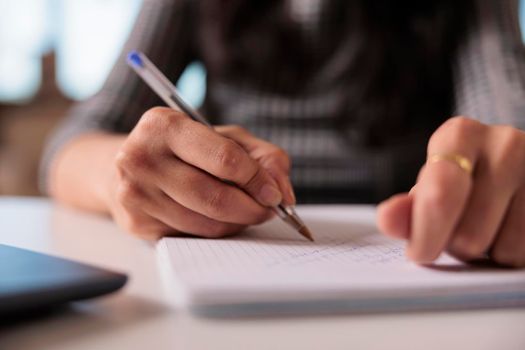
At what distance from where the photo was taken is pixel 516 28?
0.81 meters

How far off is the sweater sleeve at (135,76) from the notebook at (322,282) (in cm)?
41

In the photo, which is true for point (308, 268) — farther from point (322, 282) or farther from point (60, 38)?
point (60, 38)

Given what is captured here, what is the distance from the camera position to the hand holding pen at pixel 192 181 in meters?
0.36

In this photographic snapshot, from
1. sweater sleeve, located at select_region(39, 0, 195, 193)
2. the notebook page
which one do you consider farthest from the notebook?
sweater sleeve, located at select_region(39, 0, 195, 193)

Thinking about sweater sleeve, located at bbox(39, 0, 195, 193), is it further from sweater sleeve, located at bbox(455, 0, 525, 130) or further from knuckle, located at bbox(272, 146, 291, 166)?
sweater sleeve, located at bbox(455, 0, 525, 130)

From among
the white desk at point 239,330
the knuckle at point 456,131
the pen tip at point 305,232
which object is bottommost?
the pen tip at point 305,232

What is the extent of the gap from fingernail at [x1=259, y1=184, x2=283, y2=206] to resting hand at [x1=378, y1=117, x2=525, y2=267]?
0.38 ft

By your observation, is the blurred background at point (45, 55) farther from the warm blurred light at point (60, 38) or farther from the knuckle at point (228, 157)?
the knuckle at point (228, 157)

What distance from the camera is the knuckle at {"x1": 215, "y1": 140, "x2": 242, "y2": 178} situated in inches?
13.8

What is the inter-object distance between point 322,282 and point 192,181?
5.8 inches

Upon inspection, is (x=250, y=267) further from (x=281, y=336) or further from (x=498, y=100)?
(x=498, y=100)

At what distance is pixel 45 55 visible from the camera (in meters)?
2.55

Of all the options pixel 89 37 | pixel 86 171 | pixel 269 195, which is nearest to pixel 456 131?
pixel 269 195

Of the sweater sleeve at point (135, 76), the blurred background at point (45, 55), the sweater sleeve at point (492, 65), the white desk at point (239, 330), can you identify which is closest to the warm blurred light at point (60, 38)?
the blurred background at point (45, 55)
